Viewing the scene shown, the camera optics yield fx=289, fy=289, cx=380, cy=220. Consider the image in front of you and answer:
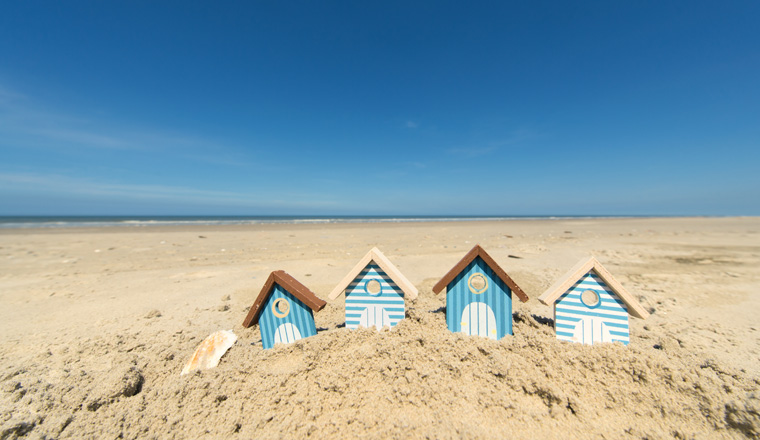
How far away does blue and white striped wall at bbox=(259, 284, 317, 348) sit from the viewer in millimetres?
2904

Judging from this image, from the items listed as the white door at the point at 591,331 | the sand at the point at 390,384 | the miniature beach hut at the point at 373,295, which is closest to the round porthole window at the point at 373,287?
the miniature beach hut at the point at 373,295

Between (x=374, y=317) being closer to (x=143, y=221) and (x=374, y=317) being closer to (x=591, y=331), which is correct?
(x=591, y=331)

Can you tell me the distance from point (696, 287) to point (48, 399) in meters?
10.2

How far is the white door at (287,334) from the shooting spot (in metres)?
2.94

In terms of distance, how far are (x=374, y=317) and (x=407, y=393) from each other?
0.84 m

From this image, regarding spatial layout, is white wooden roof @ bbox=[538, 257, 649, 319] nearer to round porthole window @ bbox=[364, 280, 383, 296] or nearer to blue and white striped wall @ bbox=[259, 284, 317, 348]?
round porthole window @ bbox=[364, 280, 383, 296]

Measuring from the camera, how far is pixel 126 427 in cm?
217

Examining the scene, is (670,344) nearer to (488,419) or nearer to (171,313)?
(488,419)

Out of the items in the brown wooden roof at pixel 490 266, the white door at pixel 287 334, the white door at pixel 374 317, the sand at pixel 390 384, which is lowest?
the sand at pixel 390 384

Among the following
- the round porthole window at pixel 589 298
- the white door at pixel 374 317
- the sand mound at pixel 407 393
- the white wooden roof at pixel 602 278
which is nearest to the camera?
the sand mound at pixel 407 393

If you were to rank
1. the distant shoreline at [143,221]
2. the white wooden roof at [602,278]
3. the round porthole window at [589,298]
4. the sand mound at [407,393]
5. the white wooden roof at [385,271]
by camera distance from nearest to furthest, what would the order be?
the sand mound at [407,393]
the white wooden roof at [602,278]
the round porthole window at [589,298]
the white wooden roof at [385,271]
the distant shoreline at [143,221]

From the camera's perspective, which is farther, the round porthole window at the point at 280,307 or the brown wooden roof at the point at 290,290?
the round porthole window at the point at 280,307

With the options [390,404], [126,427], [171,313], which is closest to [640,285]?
[390,404]

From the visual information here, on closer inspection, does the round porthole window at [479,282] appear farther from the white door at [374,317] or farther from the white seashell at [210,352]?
the white seashell at [210,352]
